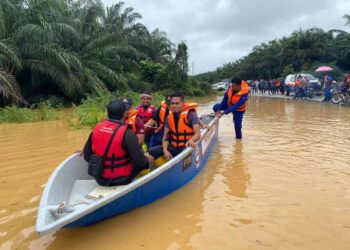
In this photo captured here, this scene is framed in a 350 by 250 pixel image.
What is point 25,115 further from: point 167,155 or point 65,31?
point 167,155

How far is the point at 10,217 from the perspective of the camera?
4.43 m

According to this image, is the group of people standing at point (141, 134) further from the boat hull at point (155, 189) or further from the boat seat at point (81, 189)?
the boat seat at point (81, 189)

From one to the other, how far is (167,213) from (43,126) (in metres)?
8.54

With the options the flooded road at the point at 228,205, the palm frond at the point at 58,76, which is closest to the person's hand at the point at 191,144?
the flooded road at the point at 228,205

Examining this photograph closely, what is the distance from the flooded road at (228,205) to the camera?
12.4ft

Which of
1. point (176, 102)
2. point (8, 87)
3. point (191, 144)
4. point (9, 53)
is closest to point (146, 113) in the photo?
point (176, 102)

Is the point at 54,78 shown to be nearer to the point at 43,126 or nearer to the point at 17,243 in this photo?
the point at 43,126

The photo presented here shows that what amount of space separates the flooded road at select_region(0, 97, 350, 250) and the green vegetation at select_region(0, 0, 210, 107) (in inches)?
357

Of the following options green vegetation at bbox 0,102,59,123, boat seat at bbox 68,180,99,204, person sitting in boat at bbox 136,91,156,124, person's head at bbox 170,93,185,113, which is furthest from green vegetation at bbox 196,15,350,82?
boat seat at bbox 68,180,99,204

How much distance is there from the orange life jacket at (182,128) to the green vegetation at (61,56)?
9.98 meters

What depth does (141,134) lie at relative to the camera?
5387 mm

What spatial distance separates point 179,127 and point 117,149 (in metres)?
1.65

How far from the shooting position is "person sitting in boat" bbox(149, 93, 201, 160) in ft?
17.8

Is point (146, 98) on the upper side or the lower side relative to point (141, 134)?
upper
